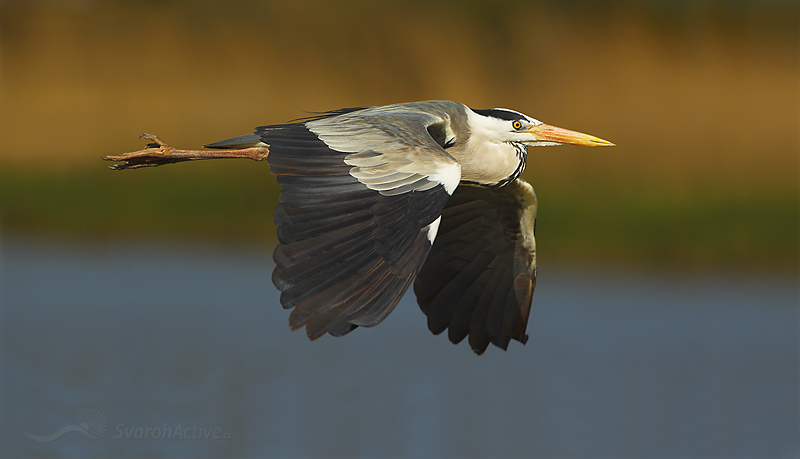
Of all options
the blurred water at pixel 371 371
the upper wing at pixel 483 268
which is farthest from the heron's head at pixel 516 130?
the blurred water at pixel 371 371

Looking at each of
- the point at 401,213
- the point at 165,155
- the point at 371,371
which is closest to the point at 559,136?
the point at 401,213

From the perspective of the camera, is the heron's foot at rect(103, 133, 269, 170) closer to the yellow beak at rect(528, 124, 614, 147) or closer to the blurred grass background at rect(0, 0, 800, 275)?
the yellow beak at rect(528, 124, 614, 147)

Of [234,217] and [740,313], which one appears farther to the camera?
[234,217]

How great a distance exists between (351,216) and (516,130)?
2.18 m

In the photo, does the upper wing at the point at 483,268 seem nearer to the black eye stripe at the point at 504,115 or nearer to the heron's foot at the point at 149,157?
the black eye stripe at the point at 504,115

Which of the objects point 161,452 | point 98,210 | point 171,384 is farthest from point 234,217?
point 161,452

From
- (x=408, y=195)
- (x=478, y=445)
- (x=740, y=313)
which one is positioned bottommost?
(x=478, y=445)

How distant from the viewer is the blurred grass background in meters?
16.4

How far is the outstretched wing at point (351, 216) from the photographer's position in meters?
5.00

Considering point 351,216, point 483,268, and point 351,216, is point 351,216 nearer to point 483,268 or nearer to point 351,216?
point 351,216

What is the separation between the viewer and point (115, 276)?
15.3 m

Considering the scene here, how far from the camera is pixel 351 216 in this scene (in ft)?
17.5

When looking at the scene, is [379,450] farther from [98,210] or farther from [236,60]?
[236,60]

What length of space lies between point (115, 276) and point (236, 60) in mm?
6444
